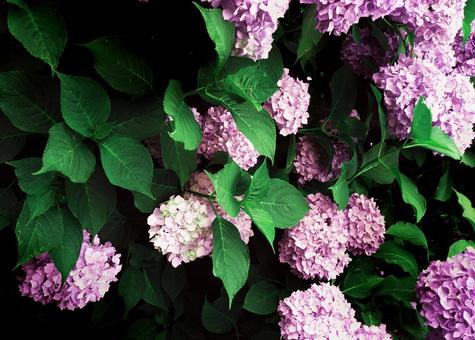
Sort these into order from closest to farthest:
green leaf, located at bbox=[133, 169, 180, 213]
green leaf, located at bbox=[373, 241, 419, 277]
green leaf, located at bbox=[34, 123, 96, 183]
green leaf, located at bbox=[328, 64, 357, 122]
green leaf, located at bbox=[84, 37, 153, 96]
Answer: green leaf, located at bbox=[34, 123, 96, 183] → green leaf, located at bbox=[84, 37, 153, 96] → green leaf, located at bbox=[133, 169, 180, 213] → green leaf, located at bbox=[328, 64, 357, 122] → green leaf, located at bbox=[373, 241, 419, 277]

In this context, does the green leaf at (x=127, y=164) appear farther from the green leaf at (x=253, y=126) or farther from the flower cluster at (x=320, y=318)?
the flower cluster at (x=320, y=318)

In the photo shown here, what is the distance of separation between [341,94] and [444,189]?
1.78ft

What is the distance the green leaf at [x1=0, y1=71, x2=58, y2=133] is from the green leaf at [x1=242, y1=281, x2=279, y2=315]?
670 millimetres

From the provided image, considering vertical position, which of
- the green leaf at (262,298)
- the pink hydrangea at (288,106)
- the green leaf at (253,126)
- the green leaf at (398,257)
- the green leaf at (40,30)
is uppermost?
the green leaf at (40,30)

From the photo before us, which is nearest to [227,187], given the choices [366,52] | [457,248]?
[366,52]

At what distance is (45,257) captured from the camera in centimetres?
117

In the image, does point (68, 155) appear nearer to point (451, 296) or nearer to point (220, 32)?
point (220, 32)

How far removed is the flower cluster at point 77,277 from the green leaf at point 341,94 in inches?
24.2

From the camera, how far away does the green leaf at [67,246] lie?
1.03 meters

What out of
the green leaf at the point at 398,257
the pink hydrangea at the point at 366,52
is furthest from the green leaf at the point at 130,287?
the pink hydrangea at the point at 366,52

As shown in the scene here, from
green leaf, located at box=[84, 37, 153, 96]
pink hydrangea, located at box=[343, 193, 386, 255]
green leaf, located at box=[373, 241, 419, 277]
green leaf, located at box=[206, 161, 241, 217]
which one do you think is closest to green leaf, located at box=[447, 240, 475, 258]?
green leaf, located at box=[373, 241, 419, 277]

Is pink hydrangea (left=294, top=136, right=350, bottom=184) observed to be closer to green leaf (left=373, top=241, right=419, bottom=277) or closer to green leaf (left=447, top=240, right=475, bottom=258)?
green leaf (left=373, top=241, right=419, bottom=277)

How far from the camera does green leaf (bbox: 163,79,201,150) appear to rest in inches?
34.9

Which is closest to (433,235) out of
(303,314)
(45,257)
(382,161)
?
(382,161)
